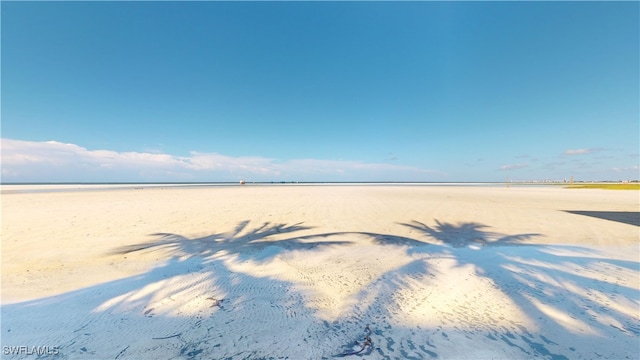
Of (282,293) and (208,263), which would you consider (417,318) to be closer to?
(282,293)

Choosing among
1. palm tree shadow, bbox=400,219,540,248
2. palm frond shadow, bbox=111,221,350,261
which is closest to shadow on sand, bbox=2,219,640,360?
palm frond shadow, bbox=111,221,350,261

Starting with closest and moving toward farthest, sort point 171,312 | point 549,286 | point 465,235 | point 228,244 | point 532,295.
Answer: point 171,312, point 532,295, point 549,286, point 228,244, point 465,235

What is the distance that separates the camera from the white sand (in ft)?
9.66

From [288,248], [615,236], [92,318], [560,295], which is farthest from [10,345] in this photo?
[615,236]

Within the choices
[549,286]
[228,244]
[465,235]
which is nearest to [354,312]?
[549,286]

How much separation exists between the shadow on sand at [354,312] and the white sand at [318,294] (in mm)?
23

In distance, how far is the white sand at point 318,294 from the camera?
2.94 m

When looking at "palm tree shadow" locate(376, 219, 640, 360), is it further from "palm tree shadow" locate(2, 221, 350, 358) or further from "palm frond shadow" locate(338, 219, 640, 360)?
"palm tree shadow" locate(2, 221, 350, 358)

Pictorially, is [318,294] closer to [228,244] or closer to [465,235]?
[228,244]

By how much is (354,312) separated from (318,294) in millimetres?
806

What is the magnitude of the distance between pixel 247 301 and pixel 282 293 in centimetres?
61

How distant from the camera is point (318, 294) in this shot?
4.23 meters

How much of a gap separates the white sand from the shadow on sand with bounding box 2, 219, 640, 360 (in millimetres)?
23

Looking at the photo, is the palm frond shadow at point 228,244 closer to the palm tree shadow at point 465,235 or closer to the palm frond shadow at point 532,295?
the palm frond shadow at point 532,295
